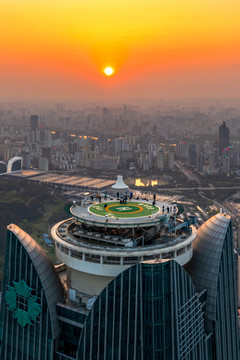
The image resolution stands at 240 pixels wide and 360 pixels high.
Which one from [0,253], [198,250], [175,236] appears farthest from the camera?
[0,253]

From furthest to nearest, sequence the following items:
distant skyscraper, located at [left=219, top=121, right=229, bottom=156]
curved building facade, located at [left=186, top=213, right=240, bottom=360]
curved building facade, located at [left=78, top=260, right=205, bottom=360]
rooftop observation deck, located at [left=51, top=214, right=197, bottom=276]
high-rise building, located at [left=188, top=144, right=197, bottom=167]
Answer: distant skyscraper, located at [left=219, top=121, right=229, bottom=156] → high-rise building, located at [left=188, top=144, right=197, bottom=167] → curved building facade, located at [left=186, top=213, right=240, bottom=360] → rooftop observation deck, located at [left=51, top=214, right=197, bottom=276] → curved building facade, located at [left=78, top=260, right=205, bottom=360]

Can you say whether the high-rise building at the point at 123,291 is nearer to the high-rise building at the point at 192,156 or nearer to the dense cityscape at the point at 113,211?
the dense cityscape at the point at 113,211

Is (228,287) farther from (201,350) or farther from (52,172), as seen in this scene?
(52,172)

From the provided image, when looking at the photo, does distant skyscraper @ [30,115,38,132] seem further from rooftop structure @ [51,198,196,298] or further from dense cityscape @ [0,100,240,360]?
rooftop structure @ [51,198,196,298]

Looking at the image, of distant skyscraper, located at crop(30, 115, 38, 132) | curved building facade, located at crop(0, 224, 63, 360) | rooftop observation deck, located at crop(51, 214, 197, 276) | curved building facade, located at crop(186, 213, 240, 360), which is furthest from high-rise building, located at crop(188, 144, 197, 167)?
curved building facade, located at crop(0, 224, 63, 360)

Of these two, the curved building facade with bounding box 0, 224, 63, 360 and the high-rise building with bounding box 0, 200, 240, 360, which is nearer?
the high-rise building with bounding box 0, 200, 240, 360

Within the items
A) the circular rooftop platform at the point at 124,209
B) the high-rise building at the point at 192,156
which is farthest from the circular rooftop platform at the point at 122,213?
the high-rise building at the point at 192,156

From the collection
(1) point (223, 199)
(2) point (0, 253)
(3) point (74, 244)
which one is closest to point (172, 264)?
(3) point (74, 244)
